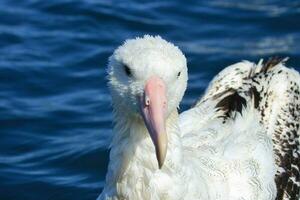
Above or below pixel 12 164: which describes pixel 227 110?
above

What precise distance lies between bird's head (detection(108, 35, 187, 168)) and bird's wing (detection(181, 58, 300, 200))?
5.75 feet

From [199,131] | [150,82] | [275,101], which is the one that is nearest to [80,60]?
[275,101]

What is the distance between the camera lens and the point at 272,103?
8.83 meters

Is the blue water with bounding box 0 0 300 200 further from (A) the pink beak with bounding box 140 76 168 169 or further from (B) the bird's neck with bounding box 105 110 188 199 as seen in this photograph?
(A) the pink beak with bounding box 140 76 168 169

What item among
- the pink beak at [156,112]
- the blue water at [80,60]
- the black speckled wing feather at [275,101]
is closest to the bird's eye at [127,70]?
the pink beak at [156,112]

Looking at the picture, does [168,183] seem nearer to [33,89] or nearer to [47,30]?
[33,89]

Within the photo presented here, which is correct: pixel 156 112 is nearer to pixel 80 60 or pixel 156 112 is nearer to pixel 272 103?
pixel 272 103

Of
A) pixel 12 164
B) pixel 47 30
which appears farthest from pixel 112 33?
pixel 12 164

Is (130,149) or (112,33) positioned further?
(112,33)

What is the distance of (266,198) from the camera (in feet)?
25.2

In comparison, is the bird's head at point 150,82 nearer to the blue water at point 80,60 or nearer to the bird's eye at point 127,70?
the bird's eye at point 127,70

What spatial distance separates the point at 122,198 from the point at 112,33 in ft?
20.7

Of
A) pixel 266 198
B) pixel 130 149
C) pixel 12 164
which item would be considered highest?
pixel 130 149

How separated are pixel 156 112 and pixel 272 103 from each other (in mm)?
2906
